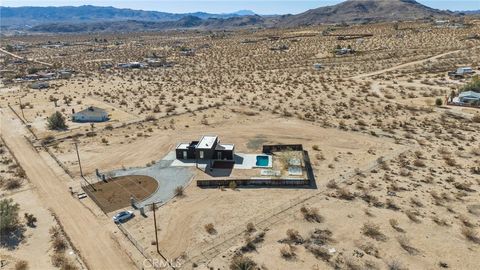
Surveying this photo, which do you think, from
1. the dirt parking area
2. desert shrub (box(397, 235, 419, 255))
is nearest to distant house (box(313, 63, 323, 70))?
the dirt parking area

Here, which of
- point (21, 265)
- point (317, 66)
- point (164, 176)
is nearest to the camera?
point (21, 265)

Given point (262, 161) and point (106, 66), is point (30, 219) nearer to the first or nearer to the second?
point (262, 161)

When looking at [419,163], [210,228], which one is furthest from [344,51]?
[210,228]

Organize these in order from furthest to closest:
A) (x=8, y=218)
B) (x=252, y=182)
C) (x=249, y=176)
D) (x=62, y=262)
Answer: (x=249, y=176) < (x=252, y=182) < (x=8, y=218) < (x=62, y=262)

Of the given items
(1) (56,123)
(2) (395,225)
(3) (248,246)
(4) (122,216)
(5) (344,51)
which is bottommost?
(1) (56,123)

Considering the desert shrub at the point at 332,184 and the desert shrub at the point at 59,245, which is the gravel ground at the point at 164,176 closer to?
the desert shrub at the point at 59,245

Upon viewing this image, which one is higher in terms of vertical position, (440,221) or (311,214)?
(440,221)

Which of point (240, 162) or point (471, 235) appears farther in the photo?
point (240, 162)
